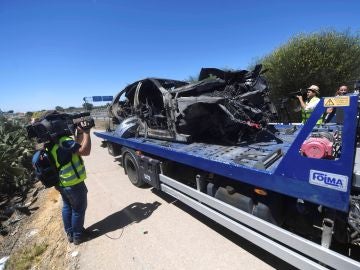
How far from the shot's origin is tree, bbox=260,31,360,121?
1185cm

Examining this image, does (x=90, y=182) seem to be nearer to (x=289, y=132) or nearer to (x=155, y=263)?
(x=155, y=263)

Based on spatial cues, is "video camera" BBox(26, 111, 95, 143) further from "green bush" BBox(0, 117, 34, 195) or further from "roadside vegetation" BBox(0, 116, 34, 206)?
"green bush" BBox(0, 117, 34, 195)

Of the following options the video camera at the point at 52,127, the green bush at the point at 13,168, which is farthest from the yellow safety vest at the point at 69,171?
the green bush at the point at 13,168

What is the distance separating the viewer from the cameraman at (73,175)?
Answer: 343 cm

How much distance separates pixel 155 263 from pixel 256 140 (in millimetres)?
2541

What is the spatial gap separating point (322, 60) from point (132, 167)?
36.5ft

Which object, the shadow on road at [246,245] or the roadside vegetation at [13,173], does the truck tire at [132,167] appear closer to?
the shadow on road at [246,245]

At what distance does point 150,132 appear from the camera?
558 cm

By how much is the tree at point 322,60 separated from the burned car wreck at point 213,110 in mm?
8108

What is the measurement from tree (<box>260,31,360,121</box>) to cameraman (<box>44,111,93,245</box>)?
11.0 meters

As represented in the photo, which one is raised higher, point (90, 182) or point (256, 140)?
point (256, 140)

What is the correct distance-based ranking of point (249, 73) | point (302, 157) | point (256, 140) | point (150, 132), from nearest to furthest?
point (302, 157), point (256, 140), point (249, 73), point (150, 132)

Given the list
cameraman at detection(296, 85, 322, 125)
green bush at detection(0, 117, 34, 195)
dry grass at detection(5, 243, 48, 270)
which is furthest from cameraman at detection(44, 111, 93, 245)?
cameraman at detection(296, 85, 322, 125)

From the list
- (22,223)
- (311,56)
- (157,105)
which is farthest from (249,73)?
(311,56)
